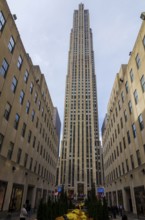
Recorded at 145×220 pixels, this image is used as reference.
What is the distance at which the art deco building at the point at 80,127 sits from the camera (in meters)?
106

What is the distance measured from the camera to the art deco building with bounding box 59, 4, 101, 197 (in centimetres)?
10631

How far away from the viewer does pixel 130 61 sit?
27547mm

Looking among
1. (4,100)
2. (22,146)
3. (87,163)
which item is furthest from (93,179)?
(4,100)

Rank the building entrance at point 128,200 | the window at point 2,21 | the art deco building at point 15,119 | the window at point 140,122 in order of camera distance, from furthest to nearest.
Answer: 1. the building entrance at point 128,200
2. the window at point 140,122
3. the art deco building at point 15,119
4. the window at point 2,21

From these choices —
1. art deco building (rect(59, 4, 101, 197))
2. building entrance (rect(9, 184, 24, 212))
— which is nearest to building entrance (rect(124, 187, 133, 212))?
building entrance (rect(9, 184, 24, 212))

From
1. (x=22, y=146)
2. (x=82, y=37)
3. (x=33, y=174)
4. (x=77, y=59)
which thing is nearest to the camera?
(x=22, y=146)

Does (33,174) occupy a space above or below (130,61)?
below

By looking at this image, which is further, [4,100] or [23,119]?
[23,119]

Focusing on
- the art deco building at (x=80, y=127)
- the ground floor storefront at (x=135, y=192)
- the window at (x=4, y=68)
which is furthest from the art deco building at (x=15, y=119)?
the art deco building at (x=80, y=127)

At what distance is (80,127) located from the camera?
4631 inches

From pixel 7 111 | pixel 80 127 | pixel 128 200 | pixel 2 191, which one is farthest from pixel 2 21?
pixel 80 127

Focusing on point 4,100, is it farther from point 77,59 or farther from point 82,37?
point 82,37

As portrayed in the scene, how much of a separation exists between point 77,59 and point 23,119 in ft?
407

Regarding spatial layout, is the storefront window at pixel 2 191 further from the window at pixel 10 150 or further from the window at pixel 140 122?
the window at pixel 140 122
